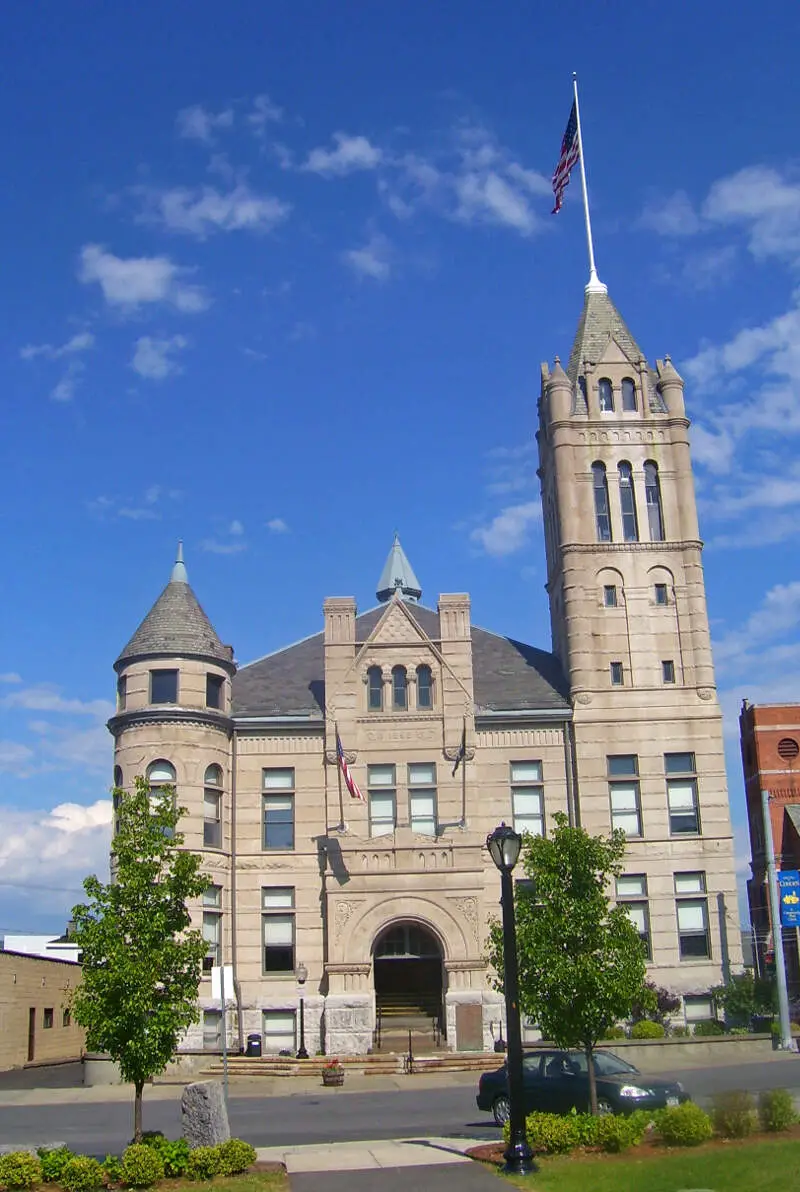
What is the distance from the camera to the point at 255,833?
4328 centimetres

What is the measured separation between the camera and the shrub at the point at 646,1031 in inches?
1524

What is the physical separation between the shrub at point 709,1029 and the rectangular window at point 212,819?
708 inches

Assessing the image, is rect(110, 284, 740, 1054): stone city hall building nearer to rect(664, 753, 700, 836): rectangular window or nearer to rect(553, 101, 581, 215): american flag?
rect(664, 753, 700, 836): rectangular window

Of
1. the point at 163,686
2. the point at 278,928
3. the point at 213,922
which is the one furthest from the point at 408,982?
the point at 163,686

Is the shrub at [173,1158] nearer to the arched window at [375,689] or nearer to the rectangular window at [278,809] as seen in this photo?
the rectangular window at [278,809]

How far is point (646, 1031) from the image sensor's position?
38.8 metres

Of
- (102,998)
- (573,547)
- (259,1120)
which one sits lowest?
(259,1120)

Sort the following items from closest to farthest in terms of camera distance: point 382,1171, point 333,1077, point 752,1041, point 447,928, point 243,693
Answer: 1. point 382,1171
2. point 333,1077
3. point 752,1041
4. point 447,928
5. point 243,693

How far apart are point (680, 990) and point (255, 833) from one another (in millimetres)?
16311

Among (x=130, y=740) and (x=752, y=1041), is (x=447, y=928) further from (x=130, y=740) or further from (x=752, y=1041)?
(x=130, y=740)

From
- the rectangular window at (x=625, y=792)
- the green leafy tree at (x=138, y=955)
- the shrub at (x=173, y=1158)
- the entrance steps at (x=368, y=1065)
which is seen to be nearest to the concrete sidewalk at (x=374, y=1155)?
the shrub at (x=173, y=1158)

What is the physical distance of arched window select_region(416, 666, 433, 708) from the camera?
44.8 meters

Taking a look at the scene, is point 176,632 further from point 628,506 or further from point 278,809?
point 628,506

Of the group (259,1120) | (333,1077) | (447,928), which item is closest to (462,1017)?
(447,928)
